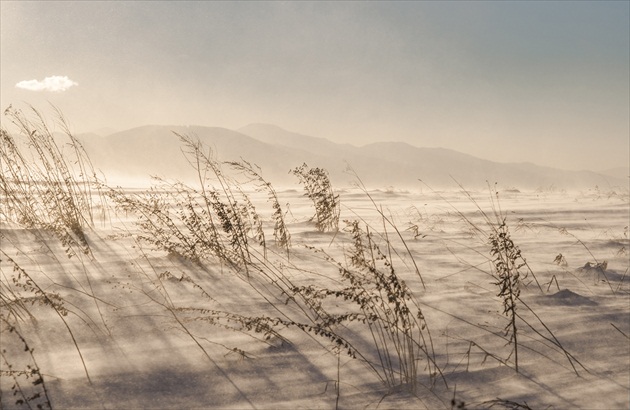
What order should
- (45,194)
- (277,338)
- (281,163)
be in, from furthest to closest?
1. (281,163)
2. (45,194)
3. (277,338)

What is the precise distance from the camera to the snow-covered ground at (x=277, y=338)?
1575mm

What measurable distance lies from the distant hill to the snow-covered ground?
22982mm

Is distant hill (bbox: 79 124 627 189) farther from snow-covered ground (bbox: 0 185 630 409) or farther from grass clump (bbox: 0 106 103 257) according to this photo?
snow-covered ground (bbox: 0 185 630 409)

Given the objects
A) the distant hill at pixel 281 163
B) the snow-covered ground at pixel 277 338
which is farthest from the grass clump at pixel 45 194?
the distant hill at pixel 281 163

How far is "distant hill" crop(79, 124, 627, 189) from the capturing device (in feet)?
173

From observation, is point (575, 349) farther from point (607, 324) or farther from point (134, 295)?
point (134, 295)

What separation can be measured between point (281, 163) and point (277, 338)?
65.6 metres

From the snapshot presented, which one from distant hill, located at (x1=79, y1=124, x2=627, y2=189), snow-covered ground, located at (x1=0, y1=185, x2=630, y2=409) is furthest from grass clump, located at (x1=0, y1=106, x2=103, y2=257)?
distant hill, located at (x1=79, y1=124, x2=627, y2=189)

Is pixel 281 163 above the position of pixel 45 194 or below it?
above

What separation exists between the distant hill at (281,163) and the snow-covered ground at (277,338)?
23.0 m

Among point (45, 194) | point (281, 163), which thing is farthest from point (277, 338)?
point (281, 163)

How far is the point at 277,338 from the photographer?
195 centimetres

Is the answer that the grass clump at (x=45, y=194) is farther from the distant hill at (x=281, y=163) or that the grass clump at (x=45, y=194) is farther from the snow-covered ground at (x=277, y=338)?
the distant hill at (x=281, y=163)

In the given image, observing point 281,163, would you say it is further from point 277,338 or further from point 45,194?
point 277,338
